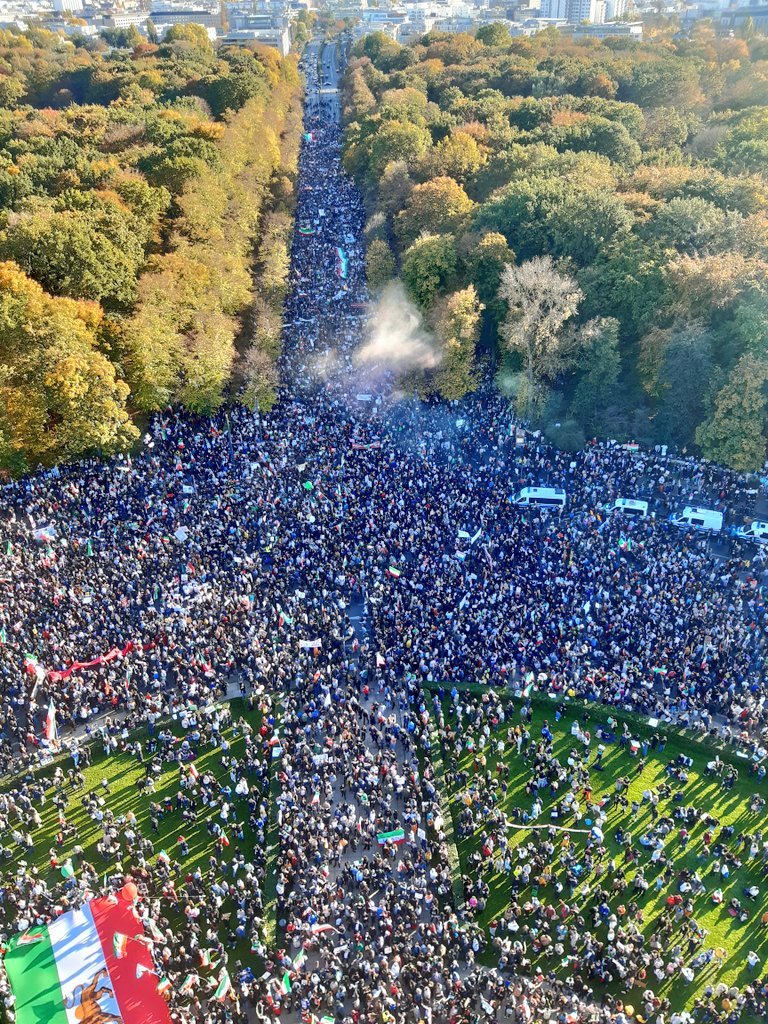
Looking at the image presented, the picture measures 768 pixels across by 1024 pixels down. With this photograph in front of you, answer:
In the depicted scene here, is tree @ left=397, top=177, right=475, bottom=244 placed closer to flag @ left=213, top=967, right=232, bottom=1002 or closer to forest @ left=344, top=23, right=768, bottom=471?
forest @ left=344, top=23, right=768, bottom=471

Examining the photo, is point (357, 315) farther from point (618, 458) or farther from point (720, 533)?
point (720, 533)

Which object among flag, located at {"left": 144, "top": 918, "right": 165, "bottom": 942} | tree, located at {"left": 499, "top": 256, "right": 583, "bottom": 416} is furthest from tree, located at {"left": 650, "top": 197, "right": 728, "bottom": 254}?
flag, located at {"left": 144, "top": 918, "right": 165, "bottom": 942}

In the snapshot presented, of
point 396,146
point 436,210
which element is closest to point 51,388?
point 436,210

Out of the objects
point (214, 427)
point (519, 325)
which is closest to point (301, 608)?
point (214, 427)

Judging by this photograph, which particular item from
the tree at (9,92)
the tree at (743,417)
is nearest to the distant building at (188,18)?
the tree at (9,92)

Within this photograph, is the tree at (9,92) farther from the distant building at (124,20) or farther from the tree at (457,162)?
the distant building at (124,20)
